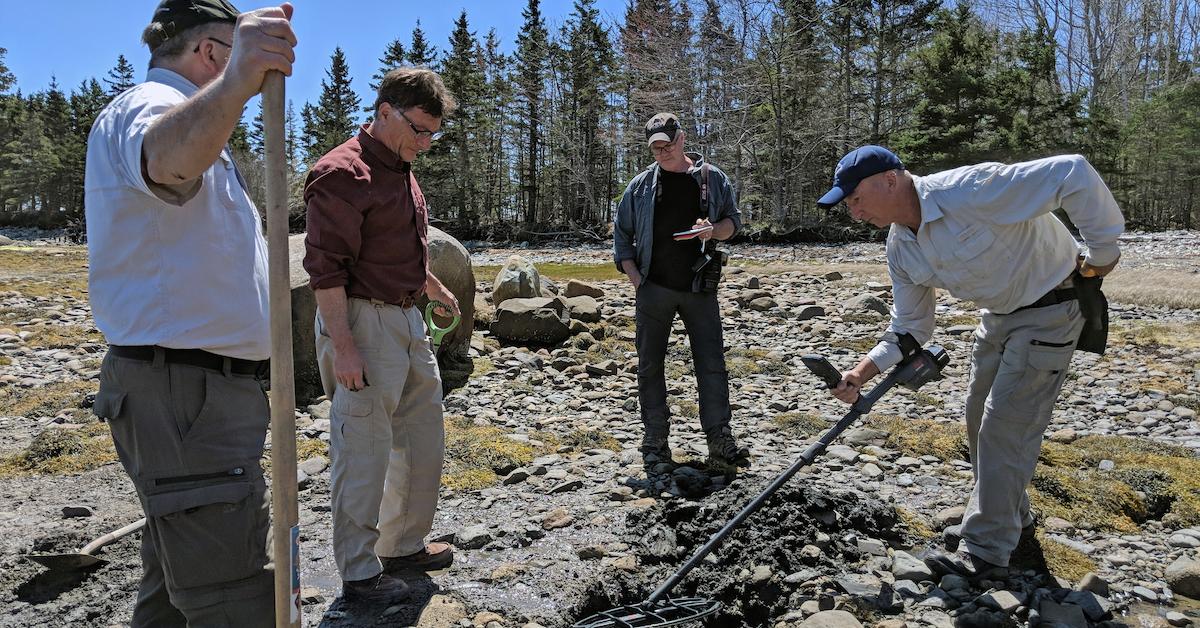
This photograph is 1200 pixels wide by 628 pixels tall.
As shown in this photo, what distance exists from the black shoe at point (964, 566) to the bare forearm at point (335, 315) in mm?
3045

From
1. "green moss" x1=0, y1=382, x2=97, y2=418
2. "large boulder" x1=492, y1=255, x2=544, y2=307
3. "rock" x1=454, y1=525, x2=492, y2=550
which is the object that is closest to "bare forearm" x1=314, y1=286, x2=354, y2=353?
"rock" x1=454, y1=525, x2=492, y2=550

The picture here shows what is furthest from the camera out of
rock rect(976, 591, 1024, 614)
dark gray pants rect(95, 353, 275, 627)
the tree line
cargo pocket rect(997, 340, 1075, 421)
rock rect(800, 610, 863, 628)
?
the tree line

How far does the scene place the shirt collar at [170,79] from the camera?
2.49 meters

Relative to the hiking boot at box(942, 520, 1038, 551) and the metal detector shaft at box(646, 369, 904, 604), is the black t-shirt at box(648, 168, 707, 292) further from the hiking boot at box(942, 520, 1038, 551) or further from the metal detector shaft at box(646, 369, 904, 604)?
the hiking boot at box(942, 520, 1038, 551)

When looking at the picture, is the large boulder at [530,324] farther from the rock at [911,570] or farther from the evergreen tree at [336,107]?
the evergreen tree at [336,107]

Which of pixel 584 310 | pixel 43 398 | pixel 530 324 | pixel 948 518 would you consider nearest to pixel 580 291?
pixel 584 310

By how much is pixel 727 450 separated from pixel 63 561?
160 inches

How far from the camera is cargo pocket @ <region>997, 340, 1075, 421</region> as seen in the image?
12.6 feet

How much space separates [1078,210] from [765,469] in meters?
2.88

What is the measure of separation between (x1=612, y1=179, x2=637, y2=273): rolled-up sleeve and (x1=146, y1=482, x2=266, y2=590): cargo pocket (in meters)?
3.87

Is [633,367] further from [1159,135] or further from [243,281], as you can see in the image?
[1159,135]

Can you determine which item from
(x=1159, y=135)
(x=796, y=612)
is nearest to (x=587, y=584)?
(x=796, y=612)

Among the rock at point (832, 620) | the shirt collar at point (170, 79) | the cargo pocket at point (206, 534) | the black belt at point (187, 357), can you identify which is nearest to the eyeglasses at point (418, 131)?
the shirt collar at point (170, 79)

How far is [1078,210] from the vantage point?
12.0ft
